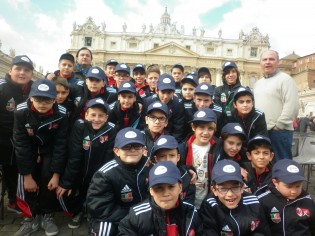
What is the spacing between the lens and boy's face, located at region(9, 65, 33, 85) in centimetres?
395

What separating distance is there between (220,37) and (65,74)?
48566 millimetres

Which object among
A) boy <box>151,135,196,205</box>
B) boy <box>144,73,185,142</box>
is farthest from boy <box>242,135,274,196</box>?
boy <box>144,73,185,142</box>

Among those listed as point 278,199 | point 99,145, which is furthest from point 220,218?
point 99,145

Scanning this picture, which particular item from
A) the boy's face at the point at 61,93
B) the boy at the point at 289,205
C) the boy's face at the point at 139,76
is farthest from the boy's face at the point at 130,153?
the boy's face at the point at 139,76

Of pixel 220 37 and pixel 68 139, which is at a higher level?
pixel 220 37

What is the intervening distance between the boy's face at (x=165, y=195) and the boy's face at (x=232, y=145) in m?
1.43

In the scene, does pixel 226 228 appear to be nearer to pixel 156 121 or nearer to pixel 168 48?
pixel 156 121

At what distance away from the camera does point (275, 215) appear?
3.01 m

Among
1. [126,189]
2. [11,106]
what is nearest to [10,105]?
[11,106]

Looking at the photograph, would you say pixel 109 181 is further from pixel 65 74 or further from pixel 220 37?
pixel 220 37

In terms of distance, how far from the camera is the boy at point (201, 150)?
11.8ft

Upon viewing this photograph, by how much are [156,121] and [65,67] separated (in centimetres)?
233

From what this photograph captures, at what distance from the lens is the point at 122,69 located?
5.60 m

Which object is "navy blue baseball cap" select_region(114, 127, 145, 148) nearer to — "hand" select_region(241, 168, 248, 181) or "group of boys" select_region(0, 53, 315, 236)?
"group of boys" select_region(0, 53, 315, 236)
